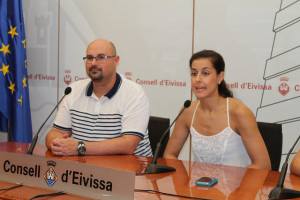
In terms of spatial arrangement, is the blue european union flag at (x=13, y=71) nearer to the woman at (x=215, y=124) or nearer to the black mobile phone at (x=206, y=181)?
the woman at (x=215, y=124)

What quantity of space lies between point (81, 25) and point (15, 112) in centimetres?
118

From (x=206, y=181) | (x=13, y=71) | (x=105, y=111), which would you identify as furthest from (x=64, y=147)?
(x=13, y=71)

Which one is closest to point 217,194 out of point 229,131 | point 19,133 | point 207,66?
point 229,131

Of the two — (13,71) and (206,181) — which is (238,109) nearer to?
(206,181)

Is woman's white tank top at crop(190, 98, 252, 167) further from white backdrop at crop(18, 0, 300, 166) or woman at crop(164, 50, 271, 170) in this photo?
white backdrop at crop(18, 0, 300, 166)

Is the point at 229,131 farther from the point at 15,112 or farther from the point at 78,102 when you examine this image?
the point at 15,112

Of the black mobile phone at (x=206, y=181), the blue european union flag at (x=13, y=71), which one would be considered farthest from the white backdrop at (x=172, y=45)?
the black mobile phone at (x=206, y=181)

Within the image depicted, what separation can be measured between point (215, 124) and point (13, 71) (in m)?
2.57

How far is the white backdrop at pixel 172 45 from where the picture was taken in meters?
3.68

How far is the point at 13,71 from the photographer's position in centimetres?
434

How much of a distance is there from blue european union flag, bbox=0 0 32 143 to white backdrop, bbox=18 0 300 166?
0.43 meters

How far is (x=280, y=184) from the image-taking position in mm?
1617

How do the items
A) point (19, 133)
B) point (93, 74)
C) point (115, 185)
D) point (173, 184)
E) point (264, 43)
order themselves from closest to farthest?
point (115, 185) < point (173, 184) < point (93, 74) < point (264, 43) < point (19, 133)

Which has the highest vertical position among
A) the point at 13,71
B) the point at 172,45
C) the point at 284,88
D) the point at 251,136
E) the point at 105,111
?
the point at 172,45
